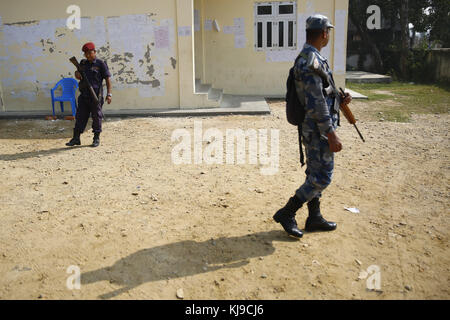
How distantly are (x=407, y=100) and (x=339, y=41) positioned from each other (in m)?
2.46

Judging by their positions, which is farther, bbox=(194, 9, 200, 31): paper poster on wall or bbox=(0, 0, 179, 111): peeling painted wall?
bbox=(194, 9, 200, 31): paper poster on wall

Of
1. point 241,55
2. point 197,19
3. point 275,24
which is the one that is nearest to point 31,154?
point 197,19

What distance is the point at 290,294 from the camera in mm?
2646

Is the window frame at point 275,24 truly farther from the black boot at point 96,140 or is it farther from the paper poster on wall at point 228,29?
the black boot at point 96,140

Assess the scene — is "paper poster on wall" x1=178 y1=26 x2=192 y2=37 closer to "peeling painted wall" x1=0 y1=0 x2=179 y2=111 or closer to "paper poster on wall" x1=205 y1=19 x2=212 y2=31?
"peeling painted wall" x1=0 y1=0 x2=179 y2=111

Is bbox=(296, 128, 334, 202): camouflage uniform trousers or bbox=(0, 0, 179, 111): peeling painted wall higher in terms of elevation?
bbox=(0, 0, 179, 111): peeling painted wall

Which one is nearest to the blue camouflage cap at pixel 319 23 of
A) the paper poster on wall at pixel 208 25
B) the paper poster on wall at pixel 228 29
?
the paper poster on wall at pixel 228 29

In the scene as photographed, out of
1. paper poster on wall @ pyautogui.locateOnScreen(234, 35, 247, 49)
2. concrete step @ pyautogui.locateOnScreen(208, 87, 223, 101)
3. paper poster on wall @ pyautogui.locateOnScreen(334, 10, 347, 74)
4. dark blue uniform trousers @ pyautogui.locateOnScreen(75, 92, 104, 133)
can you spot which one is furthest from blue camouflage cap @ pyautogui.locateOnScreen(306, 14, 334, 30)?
paper poster on wall @ pyautogui.locateOnScreen(234, 35, 247, 49)

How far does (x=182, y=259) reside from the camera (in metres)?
3.11

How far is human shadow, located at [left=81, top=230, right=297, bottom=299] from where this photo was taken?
2854mm

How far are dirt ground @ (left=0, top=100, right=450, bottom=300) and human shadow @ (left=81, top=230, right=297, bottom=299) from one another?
1 cm

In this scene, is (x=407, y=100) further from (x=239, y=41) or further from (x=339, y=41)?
(x=239, y=41)
